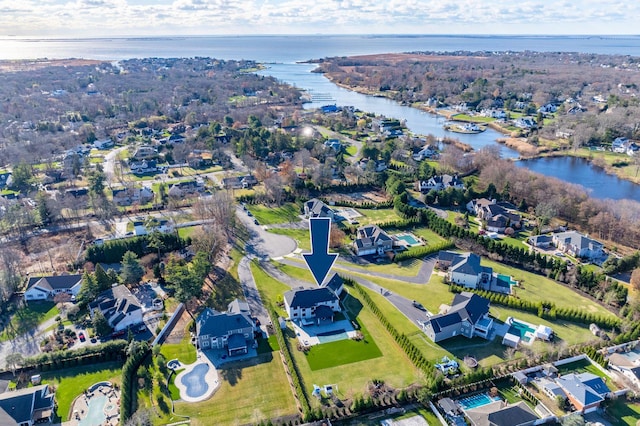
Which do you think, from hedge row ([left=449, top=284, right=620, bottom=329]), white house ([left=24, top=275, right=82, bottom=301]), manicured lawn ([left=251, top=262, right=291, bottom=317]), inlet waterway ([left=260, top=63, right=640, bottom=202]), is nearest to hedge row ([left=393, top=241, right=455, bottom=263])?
hedge row ([left=449, top=284, right=620, bottom=329])

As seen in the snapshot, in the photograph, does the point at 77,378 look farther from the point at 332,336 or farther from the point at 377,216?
the point at 377,216

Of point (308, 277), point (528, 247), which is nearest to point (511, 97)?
point (528, 247)

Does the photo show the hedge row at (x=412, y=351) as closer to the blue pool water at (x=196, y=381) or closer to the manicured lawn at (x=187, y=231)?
the blue pool water at (x=196, y=381)

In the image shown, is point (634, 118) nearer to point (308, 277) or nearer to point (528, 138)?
point (528, 138)

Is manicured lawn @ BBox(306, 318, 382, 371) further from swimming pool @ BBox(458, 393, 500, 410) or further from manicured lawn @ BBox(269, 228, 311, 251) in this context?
manicured lawn @ BBox(269, 228, 311, 251)

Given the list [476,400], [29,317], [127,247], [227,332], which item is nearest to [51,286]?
[29,317]

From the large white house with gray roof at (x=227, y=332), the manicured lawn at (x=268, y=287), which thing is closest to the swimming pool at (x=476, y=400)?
the large white house with gray roof at (x=227, y=332)
